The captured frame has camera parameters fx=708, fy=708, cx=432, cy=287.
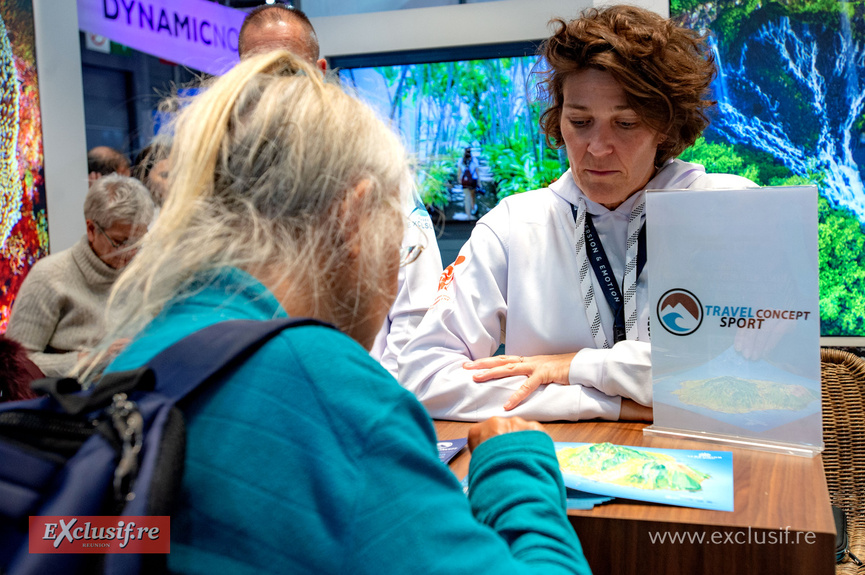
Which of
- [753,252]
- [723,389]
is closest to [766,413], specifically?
[723,389]

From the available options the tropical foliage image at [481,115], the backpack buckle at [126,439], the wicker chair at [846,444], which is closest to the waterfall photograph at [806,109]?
the tropical foliage image at [481,115]

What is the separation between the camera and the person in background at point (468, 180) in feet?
15.5

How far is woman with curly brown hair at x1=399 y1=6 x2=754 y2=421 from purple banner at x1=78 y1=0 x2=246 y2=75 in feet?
8.34

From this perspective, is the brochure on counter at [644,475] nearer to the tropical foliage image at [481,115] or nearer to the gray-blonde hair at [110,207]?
the gray-blonde hair at [110,207]

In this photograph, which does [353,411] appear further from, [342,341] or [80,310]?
[80,310]

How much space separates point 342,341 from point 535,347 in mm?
1300

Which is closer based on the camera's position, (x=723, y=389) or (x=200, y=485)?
(x=200, y=485)

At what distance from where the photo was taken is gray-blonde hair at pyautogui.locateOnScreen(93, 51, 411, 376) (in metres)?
0.85

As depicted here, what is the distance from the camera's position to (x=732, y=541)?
112 cm

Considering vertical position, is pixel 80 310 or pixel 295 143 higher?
pixel 295 143

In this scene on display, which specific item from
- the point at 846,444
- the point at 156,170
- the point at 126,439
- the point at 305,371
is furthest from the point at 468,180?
the point at 126,439

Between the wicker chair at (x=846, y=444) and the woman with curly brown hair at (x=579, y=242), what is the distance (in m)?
0.70

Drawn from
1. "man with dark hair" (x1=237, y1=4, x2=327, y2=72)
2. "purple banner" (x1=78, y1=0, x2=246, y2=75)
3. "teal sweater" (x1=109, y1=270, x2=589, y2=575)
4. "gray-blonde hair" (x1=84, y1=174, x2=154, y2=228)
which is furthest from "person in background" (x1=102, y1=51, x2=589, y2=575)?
"purple banner" (x1=78, y1=0, x2=246, y2=75)

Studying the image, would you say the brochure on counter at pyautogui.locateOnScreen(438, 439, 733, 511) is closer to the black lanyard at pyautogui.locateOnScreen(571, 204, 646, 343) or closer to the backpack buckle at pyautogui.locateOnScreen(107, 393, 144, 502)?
the black lanyard at pyautogui.locateOnScreen(571, 204, 646, 343)
